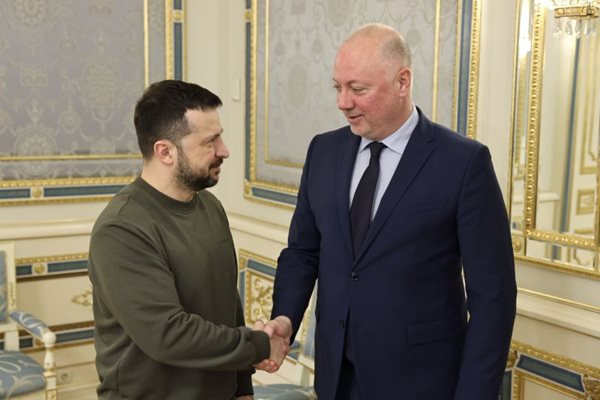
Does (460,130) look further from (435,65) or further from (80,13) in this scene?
(80,13)

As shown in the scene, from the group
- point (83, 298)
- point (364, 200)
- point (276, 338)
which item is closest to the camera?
point (364, 200)

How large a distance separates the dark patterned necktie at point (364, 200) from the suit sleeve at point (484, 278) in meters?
0.21

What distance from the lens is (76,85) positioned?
143 inches

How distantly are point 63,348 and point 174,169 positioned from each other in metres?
2.29

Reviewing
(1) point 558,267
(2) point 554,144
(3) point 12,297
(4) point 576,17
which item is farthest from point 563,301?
(3) point 12,297

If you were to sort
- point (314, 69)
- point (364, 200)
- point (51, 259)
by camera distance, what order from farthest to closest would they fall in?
point (51, 259)
point (314, 69)
point (364, 200)

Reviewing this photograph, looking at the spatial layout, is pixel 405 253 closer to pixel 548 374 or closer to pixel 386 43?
pixel 386 43

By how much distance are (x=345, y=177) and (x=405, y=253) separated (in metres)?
0.25

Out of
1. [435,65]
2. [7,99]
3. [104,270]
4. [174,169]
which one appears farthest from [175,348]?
[7,99]

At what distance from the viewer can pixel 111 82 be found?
3705 mm

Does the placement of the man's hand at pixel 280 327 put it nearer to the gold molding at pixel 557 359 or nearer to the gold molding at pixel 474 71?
the gold molding at pixel 557 359

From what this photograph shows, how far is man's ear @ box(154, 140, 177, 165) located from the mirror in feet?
3.74

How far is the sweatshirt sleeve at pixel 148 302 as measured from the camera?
1.57 metres

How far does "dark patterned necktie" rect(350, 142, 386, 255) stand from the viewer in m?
1.78
